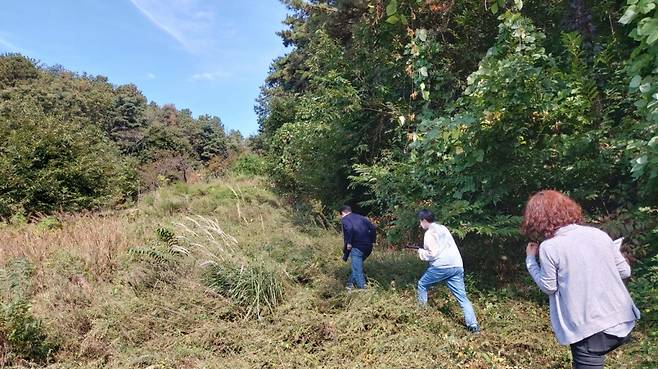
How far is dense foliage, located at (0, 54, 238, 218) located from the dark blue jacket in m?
8.84

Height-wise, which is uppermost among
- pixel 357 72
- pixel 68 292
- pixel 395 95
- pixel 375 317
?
pixel 357 72

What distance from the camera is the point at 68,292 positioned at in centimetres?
564

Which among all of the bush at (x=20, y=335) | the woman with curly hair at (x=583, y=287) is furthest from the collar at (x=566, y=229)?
the bush at (x=20, y=335)

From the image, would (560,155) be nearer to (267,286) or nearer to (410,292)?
(410,292)

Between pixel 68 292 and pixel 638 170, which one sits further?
pixel 68 292

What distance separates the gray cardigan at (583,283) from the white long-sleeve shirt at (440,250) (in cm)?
237

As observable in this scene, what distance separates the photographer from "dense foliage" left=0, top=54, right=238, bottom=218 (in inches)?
440

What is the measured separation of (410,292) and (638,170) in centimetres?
305

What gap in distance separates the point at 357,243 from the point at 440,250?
65.9 inches

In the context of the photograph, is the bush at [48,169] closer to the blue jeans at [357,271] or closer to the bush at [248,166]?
the bush at [248,166]

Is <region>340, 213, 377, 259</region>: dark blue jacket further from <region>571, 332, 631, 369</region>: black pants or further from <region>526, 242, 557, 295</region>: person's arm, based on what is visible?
<region>571, 332, 631, 369</region>: black pants

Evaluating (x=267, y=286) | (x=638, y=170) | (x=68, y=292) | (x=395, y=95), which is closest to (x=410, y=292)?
(x=267, y=286)

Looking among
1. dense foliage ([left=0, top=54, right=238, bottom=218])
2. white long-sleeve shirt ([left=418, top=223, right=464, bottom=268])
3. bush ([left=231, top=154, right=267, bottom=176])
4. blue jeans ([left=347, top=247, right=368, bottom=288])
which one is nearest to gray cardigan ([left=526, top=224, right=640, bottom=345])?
white long-sleeve shirt ([left=418, top=223, right=464, bottom=268])

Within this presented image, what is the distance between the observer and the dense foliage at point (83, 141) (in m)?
11.2
